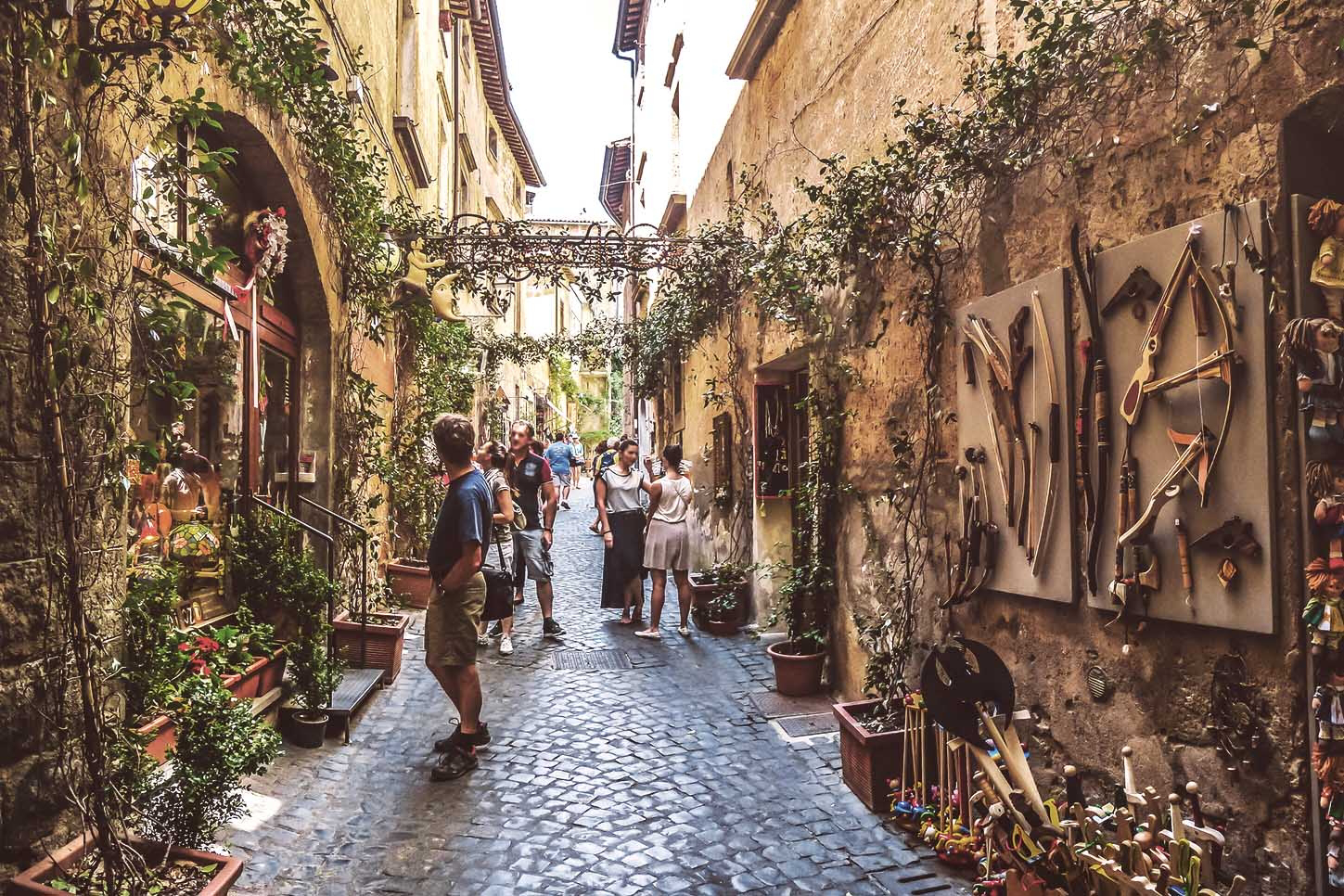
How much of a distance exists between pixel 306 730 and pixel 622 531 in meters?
3.63

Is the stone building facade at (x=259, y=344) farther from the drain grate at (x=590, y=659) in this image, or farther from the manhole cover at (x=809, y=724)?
the manhole cover at (x=809, y=724)

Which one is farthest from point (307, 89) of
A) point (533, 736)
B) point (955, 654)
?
point (955, 654)

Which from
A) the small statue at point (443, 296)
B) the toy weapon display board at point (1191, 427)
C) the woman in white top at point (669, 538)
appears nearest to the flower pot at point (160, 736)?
the toy weapon display board at point (1191, 427)

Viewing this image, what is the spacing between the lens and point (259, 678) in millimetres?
4477

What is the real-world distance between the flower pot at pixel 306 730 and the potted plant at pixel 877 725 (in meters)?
2.74

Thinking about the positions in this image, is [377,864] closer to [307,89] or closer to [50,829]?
[50,829]

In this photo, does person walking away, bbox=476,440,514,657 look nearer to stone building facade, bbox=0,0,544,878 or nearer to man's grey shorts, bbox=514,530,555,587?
man's grey shorts, bbox=514,530,555,587

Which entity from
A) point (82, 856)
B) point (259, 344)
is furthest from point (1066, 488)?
point (259, 344)

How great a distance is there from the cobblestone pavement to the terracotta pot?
45cm

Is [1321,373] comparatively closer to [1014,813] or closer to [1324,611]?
[1324,611]

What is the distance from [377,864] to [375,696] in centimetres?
234

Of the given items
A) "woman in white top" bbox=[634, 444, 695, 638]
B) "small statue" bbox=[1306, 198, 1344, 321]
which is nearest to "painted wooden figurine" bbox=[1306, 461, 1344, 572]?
"small statue" bbox=[1306, 198, 1344, 321]

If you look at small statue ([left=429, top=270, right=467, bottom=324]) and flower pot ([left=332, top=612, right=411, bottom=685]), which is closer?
flower pot ([left=332, top=612, right=411, bottom=685])

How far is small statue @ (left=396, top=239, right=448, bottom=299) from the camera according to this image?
25.2ft
